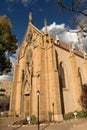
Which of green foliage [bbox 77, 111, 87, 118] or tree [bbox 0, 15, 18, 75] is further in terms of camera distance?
green foliage [bbox 77, 111, 87, 118]

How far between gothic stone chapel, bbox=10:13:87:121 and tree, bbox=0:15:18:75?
5527mm

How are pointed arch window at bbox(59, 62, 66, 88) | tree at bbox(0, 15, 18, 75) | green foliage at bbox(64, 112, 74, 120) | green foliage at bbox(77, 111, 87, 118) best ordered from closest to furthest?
tree at bbox(0, 15, 18, 75) → green foliage at bbox(64, 112, 74, 120) → green foliage at bbox(77, 111, 87, 118) → pointed arch window at bbox(59, 62, 66, 88)

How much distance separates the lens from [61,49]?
91.2 ft

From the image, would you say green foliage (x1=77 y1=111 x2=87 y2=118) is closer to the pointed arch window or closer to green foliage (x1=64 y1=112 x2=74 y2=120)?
green foliage (x1=64 y1=112 x2=74 y2=120)

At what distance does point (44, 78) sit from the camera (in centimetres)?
2222

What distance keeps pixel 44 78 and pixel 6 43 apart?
322 inches

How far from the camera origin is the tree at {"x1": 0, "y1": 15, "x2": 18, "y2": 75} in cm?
1803

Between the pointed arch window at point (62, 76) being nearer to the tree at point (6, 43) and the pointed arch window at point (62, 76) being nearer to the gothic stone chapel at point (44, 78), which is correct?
the gothic stone chapel at point (44, 78)

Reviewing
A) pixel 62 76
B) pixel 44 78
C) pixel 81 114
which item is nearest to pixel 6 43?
pixel 44 78

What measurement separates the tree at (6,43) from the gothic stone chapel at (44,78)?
18.1ft

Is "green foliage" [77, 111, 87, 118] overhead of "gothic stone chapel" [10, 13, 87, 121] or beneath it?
beneath

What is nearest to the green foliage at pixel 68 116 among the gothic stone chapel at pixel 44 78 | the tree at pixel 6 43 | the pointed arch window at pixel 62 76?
the gothic stone chapel at pixel 44 78

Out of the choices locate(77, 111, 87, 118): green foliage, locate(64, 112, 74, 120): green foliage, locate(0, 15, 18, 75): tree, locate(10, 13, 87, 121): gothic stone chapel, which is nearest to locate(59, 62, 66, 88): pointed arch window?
locate(10, 13, 87, 121): gothic stone chapel

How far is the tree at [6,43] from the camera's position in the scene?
1803 centimetres
